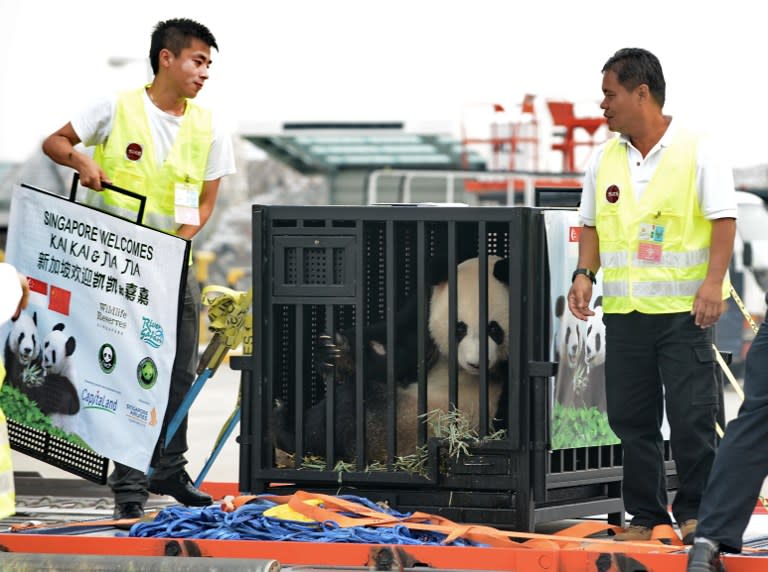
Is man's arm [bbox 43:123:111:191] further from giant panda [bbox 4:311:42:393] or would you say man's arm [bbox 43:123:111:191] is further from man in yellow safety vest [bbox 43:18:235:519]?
giant panda [bbox 4:311:42:393]

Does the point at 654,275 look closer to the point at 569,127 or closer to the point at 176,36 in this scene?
the point at 176,36

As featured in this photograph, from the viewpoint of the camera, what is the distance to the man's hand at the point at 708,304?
16.6 ft

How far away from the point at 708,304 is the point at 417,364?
1193 millimetres

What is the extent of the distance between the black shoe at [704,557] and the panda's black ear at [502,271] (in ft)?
4.59

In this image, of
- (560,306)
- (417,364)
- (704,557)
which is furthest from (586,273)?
(704,557)

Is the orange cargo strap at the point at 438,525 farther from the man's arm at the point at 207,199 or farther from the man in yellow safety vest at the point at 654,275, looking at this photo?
the man's arm at the point at 207,199

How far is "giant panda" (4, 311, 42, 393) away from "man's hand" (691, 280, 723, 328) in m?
2.68

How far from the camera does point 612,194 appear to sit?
535cm

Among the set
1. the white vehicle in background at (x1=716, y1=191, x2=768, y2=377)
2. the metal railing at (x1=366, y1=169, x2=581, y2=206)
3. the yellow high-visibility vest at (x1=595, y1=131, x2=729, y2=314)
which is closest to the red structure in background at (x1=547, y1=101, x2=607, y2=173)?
the metal railing at (x1=366, y1=169, x2=581, y2=206)

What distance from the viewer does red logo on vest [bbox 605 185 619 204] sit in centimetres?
534

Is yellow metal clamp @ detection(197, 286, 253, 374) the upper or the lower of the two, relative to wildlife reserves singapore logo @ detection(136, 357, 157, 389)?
upper

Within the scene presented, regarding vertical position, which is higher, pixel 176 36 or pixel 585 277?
pixel 176 36

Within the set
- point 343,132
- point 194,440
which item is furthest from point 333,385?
point 343,132

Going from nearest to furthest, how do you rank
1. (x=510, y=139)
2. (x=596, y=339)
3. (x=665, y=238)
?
(x=665, y=238) → (x=596, y=339) → (x=510, y=139)
